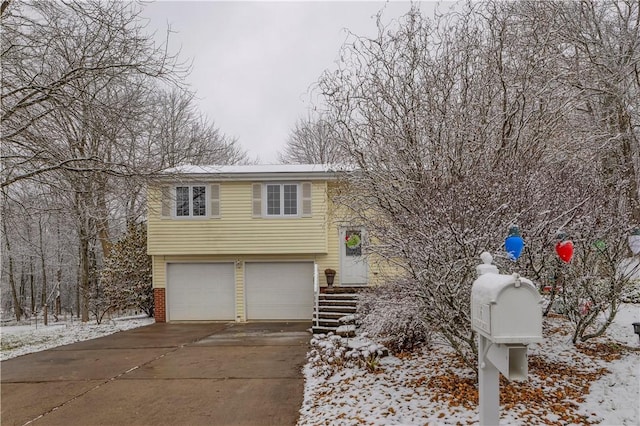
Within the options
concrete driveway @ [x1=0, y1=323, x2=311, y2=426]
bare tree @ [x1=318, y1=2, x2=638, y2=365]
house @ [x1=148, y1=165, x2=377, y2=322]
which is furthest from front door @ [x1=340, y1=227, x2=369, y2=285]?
bare tree @ [x1=318, y1=2, x2=638, y2=365]

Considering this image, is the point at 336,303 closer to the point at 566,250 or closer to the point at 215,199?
the point at 215,199

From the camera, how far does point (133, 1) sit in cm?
843

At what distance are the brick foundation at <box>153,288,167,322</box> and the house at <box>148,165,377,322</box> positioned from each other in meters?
0.03

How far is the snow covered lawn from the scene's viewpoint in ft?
15.3

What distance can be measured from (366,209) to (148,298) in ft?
37.3

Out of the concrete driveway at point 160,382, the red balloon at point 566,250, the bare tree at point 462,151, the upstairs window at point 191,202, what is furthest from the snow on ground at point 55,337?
the red balloon at point 566,250

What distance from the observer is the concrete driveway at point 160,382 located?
18.2ft

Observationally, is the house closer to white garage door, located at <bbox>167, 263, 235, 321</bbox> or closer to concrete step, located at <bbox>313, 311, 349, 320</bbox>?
white garage door, located at <bbox>167, 263, 235, 321</bbox>

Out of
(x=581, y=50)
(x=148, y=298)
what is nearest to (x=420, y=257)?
(x=581, y=50)

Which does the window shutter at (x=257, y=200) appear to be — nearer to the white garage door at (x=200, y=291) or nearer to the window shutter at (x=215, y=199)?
the window shutter at (x=215, y=199)

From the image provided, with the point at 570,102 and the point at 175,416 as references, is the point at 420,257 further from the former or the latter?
the point at 570,102

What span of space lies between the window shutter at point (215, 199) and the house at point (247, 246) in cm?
3

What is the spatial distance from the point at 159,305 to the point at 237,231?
11.8ft

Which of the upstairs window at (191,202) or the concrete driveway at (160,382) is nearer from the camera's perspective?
the concrete driveway at (160,382)
